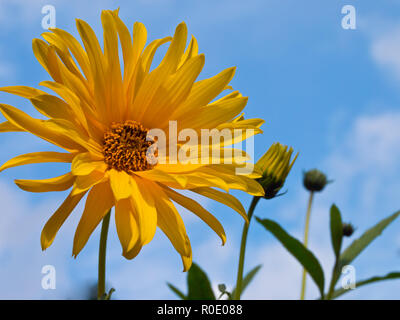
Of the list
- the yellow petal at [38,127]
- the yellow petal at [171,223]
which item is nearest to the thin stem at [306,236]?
the yellow petal at [171,223]

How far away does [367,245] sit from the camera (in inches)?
80.3

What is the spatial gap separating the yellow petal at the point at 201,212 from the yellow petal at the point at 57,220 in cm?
28

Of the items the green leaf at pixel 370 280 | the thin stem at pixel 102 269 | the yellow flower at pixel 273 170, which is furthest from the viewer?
the green leaf at pixel 370 280

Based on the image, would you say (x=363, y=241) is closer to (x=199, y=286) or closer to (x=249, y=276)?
(x=249, y=276)

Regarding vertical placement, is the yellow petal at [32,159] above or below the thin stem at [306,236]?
above

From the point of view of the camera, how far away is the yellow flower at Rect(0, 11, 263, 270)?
1.22 m

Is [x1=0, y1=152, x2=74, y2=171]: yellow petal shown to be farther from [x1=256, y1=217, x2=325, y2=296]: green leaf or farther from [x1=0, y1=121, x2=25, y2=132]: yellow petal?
[x1=256, y1=217, x2=325, y2=296]: green leaf

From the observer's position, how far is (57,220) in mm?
1214

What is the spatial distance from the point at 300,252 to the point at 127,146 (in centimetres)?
79

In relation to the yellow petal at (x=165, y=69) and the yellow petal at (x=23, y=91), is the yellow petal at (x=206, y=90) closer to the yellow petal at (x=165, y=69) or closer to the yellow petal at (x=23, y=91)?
the yellow petal at (x=165, y=69)

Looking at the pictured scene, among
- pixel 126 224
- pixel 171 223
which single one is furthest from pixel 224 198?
pixel 126 224

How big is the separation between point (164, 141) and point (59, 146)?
1.32ft

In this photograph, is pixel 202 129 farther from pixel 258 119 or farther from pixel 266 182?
pixel 266 182

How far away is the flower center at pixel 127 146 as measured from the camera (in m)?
1.49
